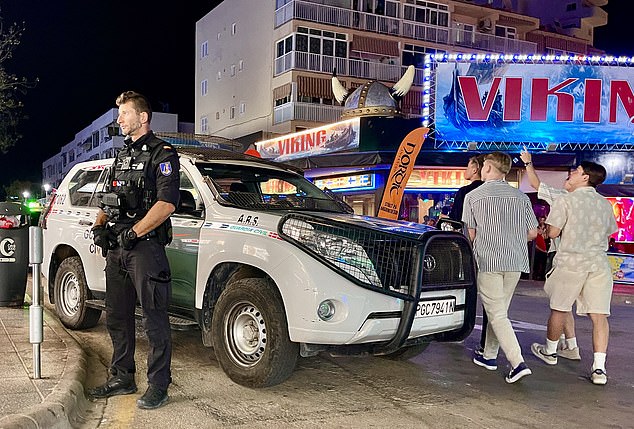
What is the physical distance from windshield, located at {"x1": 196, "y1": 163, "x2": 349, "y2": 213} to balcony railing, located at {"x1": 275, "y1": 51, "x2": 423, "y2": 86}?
955 inches

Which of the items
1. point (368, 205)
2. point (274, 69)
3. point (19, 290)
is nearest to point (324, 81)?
point (274, 69)

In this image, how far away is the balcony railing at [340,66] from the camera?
30.0 meters

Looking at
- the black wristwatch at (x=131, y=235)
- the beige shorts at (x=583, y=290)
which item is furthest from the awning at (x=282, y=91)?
the black wristwatch at (x=131, y=235)

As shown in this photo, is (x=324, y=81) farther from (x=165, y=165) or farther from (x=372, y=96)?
(x=165, y=165)

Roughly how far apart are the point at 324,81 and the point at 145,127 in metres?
26.4

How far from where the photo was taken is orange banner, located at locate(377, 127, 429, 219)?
516 inches

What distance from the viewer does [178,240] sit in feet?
18.2

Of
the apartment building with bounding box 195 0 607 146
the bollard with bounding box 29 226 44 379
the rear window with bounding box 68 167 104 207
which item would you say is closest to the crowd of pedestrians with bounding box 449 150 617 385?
the bollard with bounding box 29 226 44 379

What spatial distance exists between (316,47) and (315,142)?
13807mm

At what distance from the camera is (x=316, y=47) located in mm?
30484

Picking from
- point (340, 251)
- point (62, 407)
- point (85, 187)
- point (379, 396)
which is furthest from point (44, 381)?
point (85, 187)

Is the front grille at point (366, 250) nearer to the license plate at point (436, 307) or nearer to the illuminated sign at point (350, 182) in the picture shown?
the license plate at point (436, 307)

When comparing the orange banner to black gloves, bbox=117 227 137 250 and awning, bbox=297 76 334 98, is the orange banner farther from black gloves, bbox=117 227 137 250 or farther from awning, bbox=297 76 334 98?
awning, bbox=297 76 334 98

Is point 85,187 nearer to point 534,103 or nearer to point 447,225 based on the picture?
point 447,225
